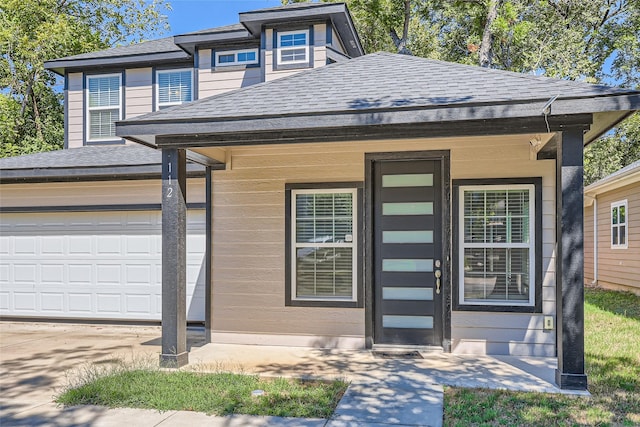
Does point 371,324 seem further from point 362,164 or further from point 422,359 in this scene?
point 362,164

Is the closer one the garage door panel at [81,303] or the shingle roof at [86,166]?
the shingle roof at [86,166]

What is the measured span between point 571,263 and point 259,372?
10.7ft

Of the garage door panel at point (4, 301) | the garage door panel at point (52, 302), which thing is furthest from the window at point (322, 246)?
the garage door panel at point (4, 301)

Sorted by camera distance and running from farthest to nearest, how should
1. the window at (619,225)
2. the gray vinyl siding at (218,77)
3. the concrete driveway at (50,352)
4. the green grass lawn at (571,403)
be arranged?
the window at (619,225) < the gray vinyl siding at (218,77) < the concrete driveway at (50,352) < the green grass lawn at (571,403)

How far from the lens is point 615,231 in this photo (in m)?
12.6

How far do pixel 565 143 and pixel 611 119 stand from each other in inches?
24.9

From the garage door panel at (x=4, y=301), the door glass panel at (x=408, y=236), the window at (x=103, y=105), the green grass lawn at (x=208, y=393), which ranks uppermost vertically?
the window at (x=103, y=105)

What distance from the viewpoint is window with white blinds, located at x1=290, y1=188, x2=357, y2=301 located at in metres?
6.26

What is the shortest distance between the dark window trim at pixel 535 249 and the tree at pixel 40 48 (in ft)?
48.2

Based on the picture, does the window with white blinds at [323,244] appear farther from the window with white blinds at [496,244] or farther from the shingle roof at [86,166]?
the shingle roof at [86,166]

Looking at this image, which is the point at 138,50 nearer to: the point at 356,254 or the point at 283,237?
the point at 283,237

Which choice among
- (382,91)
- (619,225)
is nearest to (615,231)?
(619,225)

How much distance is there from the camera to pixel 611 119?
15.4 ft

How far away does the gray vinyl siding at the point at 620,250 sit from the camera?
11086mm
